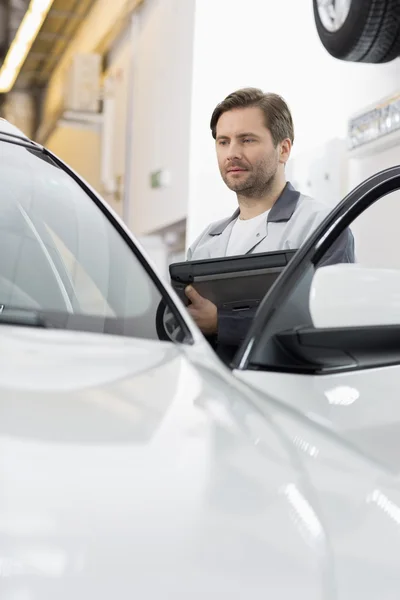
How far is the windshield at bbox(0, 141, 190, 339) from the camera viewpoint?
112 cm

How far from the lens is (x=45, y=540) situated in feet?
1.95

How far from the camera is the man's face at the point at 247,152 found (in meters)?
2.50

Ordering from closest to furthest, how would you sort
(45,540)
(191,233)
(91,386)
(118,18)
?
1. (45,540)
2. (91,386)
3. (191,233)
4. (118,18)

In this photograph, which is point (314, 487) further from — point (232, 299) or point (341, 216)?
point (232, 299)

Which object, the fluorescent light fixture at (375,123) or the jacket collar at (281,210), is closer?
the jacket collar at (281,210)

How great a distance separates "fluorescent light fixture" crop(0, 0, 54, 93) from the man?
6545 mm

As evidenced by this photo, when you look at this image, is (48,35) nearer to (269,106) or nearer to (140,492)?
(269,106)

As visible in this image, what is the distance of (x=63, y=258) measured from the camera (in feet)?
4.23

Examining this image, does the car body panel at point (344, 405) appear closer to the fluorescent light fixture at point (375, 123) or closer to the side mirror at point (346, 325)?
the side mirror at point (346, 325)

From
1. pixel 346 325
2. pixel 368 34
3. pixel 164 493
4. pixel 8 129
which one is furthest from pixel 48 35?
pixel 164 493

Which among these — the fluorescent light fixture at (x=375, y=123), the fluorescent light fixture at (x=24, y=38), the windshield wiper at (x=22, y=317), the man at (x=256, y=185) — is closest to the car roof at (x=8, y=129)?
the windshield wiper at (x=22, y=317)

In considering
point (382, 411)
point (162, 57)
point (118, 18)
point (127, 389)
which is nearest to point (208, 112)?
point (162, 57)

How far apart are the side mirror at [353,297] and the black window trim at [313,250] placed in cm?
21

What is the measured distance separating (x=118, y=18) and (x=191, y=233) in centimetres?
329
